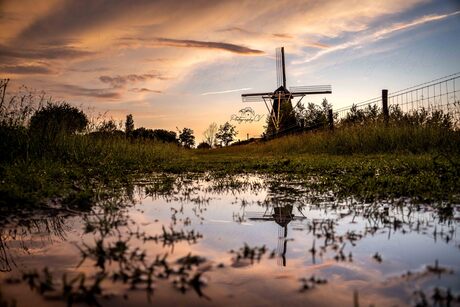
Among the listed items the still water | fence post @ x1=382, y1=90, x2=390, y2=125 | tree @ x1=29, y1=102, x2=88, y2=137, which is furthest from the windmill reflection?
fence post @ x1=382, y1=90, x2=390, y2=125

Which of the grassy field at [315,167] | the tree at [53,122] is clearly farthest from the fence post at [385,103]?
the tree at [53,122]

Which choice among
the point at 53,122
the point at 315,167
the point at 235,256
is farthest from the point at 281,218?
the point at 53,122

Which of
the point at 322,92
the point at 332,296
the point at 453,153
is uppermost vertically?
the point at 322,92

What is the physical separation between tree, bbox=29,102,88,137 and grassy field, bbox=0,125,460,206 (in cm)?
30

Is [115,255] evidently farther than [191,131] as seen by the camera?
No

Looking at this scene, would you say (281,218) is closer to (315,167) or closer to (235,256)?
(235,256)

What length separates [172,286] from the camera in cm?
191

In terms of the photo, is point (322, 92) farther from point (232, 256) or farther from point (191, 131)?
point (191, 131)

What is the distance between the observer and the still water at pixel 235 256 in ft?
5.90

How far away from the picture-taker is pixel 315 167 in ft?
32.3

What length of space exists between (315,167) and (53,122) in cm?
751

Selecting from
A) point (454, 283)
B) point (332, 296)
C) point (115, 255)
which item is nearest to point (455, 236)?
point (454, 283)

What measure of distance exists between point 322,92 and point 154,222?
160 feet

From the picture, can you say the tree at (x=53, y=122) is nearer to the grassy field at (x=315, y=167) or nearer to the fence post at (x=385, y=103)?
the grassy field at (x=315, y=167)
